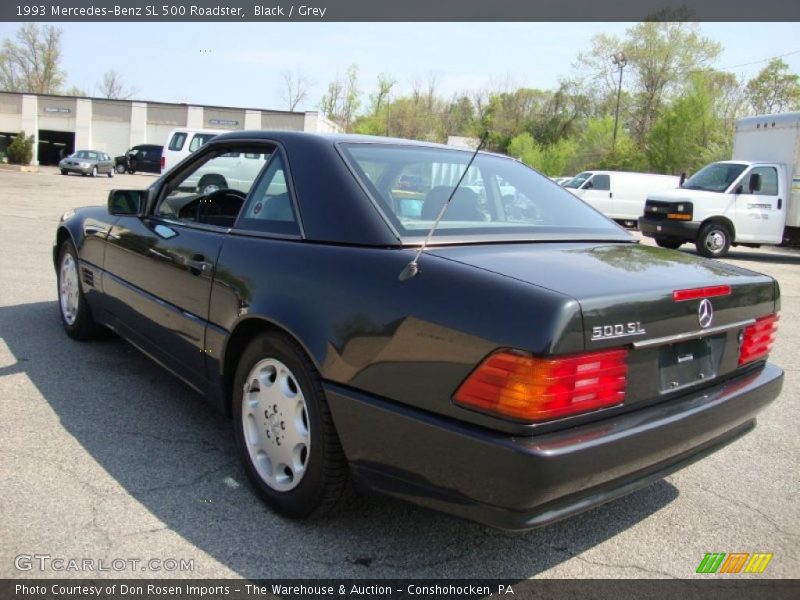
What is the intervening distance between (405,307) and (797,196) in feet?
49.4

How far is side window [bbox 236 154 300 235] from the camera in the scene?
9.23 ft

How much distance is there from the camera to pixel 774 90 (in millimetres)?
44156

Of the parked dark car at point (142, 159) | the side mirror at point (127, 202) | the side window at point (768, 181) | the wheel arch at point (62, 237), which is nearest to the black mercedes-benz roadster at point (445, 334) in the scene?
the side mirror at point (127, 202)

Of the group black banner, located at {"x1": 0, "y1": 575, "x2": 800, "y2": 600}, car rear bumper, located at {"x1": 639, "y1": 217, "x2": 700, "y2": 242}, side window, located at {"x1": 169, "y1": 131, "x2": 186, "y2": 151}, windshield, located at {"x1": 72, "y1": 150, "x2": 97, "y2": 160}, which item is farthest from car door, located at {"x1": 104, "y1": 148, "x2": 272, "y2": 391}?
windshield, located at {"x1": 72, "y1": 150, "x2": 97, "y2": 160}

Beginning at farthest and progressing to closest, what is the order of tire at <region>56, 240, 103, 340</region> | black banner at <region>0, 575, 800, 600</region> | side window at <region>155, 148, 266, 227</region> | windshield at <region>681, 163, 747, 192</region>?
windshield at <region>681, 163, 747, 192</region> < tire at <region>56, 240, 103, 340</region> < side window at <region>155, 148, 266, 227</region> < black banner at <region>0, 575, 800, 600</region>

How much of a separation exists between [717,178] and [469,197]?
1345cm

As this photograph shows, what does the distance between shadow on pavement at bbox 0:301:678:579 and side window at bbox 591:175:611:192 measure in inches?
787

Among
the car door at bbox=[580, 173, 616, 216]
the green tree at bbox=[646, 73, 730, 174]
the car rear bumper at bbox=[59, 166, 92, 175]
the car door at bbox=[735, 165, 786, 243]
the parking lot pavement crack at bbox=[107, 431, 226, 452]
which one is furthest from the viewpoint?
the green tree at bbox=[646, 73, 730, 174]

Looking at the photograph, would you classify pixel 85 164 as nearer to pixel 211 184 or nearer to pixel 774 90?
pixel 211 184

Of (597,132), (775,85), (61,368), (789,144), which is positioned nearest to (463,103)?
(597,132)

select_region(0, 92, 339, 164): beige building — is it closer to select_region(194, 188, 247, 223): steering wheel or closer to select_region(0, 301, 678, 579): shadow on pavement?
select_region(194, 188, 247, 223): steering wheel

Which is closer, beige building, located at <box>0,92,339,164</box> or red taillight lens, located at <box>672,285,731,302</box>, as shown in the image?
red taillight lens, located at <box>672,285,731,302</box>

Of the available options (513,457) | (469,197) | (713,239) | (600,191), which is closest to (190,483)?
(513,457)

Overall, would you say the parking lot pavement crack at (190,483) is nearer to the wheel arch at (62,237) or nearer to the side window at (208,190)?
the side window at (208,190)
